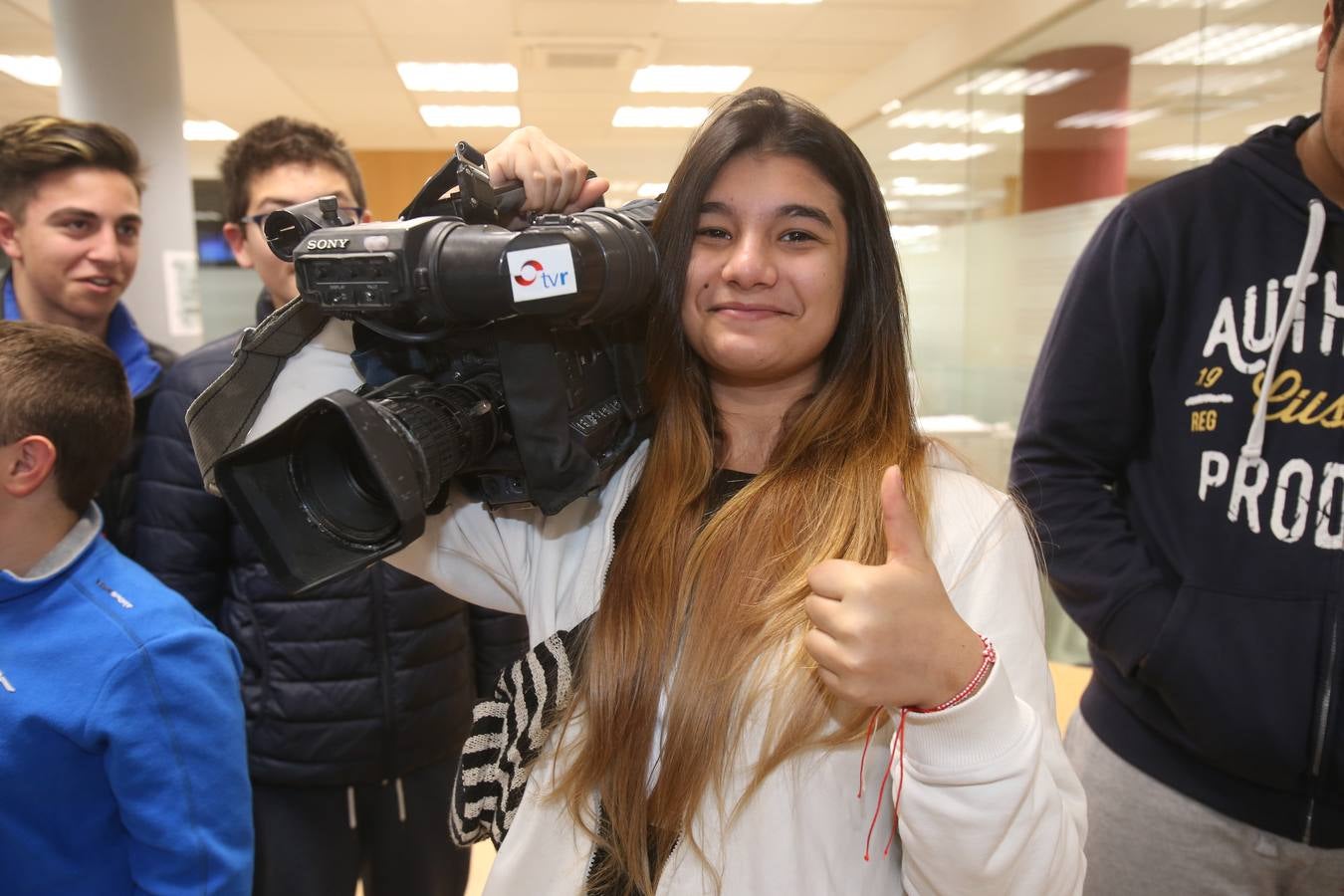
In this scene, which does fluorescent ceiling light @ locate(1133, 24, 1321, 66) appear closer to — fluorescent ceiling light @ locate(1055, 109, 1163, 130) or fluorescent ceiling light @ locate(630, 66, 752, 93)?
fluorescent ceiling light @ locate(1055, 109, 1163, 130)

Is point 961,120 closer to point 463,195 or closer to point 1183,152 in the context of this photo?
point 1183,152

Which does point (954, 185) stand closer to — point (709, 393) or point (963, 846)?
point (709, 393)

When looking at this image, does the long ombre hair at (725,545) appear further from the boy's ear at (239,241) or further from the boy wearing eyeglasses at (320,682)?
the boy's ear at (239,241)

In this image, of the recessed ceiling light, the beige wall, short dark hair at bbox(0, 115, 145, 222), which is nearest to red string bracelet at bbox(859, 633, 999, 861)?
short dark hair at bbox(0, 115, 145, 222)

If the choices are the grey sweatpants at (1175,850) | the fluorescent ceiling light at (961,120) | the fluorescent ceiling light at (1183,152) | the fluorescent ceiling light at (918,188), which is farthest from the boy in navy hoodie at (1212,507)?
the fluorescent ceiling light at (918,188)

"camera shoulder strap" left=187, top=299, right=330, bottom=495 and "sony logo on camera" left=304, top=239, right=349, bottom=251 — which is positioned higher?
"sony logo on camera" left=304, top=239, right=349, bottom=251

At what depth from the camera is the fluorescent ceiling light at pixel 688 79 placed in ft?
16.4

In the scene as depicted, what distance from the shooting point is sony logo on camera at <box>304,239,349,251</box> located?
0.75m

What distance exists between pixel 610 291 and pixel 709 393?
0.31 metres

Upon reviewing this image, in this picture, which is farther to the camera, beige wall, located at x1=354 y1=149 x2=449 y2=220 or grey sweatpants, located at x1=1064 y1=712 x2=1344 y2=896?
beige wall, located at x1=354 y1=149 x2=449 y2=220

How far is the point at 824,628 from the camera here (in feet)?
2.42

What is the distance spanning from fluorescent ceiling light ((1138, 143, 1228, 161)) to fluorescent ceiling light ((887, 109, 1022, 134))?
0.79m

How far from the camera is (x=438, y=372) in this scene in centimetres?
88

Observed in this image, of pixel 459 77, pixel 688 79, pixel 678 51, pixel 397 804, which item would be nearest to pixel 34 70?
pixel 459 77
